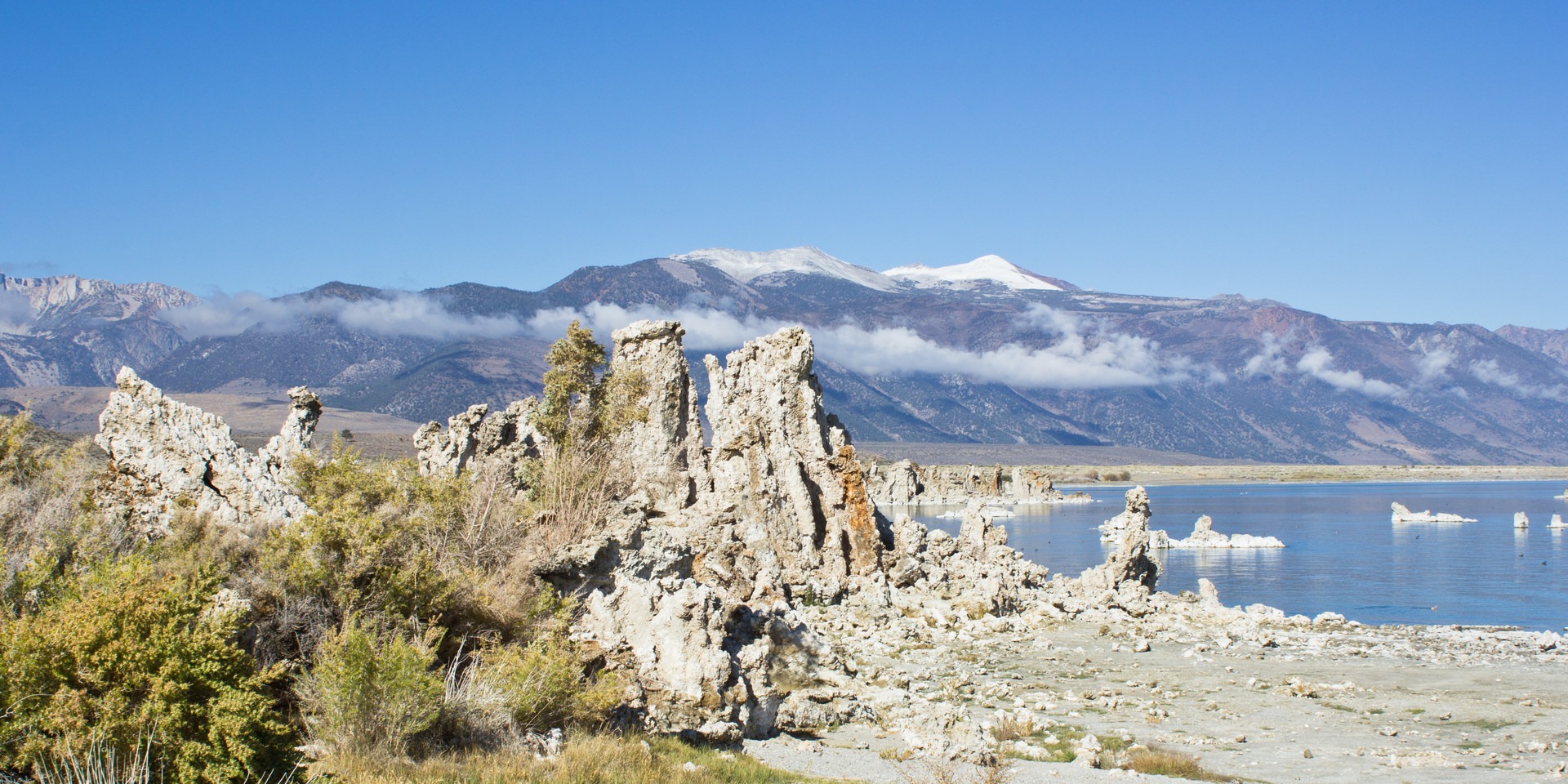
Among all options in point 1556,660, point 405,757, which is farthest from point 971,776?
point 1556,660

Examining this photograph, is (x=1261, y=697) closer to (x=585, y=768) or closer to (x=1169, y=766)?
(x=1169, y=766)

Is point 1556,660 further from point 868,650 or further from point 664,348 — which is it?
point 664,348

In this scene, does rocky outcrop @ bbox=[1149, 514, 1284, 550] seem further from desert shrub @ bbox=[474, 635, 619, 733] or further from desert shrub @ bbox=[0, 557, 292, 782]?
desert shrub @ bbox=[0, 557, 292, 782]

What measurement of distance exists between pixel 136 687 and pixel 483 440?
803 inches

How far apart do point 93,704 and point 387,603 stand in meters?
3.45

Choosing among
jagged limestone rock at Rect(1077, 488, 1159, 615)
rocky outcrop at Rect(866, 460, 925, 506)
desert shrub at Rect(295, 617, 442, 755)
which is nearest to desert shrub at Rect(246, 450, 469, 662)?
desert shrub at Rect(295, 617, 442, 755)

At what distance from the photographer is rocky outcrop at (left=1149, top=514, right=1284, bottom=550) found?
65.9 meters

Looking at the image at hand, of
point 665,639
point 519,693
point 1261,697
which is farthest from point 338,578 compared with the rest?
point 1261,697

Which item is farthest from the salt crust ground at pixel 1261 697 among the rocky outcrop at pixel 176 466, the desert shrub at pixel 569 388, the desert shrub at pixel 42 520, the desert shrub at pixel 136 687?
the desert shrub at pixel 569 388

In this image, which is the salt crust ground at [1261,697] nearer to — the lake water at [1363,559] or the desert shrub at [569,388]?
the desert shrub at [569,388]

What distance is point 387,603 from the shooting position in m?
12.4

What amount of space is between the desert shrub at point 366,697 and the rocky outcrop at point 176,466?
4.38 m

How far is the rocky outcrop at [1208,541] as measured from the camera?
65875 mm

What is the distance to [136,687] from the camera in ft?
30.8
